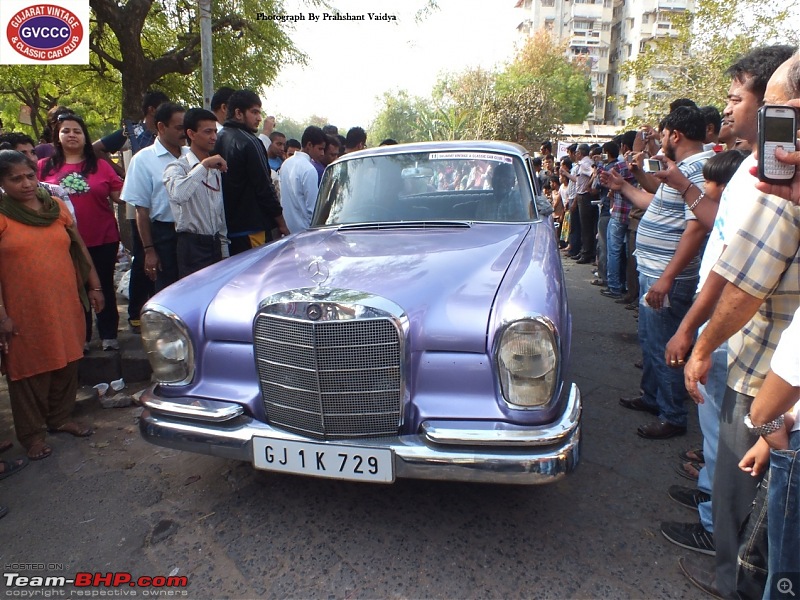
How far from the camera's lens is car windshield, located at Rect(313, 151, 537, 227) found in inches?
132

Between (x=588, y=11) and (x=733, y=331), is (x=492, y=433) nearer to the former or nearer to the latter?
(x=733, y=331)

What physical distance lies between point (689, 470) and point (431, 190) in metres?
2.27

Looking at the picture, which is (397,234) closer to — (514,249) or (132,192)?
(514,249)

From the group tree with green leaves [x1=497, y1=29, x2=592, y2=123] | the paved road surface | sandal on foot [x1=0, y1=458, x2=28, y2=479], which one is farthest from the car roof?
tree with green leaves [x1=497, y1=29, x2=592, y2=123]

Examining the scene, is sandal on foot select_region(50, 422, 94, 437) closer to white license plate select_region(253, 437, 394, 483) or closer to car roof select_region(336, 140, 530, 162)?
white license plate select_region(253, 437, 394, 483)

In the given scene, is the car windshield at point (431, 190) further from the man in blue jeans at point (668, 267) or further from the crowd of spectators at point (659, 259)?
the man in blue jeans at point (668, 267)

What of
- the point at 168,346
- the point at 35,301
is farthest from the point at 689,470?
the point at 35,301

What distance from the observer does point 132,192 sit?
3982 millimetres

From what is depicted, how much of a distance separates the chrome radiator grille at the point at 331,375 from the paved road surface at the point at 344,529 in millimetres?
522

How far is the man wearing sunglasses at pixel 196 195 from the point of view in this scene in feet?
11.8

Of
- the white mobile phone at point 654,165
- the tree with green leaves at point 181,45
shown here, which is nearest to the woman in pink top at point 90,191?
the white mobile phone at point 654,165

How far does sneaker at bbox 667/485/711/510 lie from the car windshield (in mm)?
1720

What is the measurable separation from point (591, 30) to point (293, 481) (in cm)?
7253

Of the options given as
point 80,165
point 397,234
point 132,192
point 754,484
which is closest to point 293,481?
point 397,234
